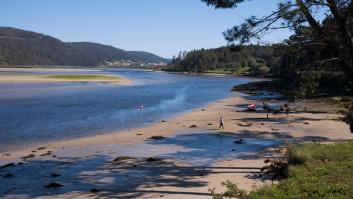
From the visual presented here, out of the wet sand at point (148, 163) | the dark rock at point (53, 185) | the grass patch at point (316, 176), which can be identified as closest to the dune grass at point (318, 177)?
the grass patch at point (316, 176)

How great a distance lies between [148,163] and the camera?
21297 millimetres

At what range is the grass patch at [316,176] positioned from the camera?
12.6m

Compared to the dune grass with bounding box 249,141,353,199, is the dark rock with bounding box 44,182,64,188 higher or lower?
lower

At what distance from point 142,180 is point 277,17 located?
325 inches

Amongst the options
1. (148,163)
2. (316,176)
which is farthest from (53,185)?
(316,176)

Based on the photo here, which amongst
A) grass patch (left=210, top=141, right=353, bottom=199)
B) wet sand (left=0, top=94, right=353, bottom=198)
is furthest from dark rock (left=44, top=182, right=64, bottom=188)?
grass patch (left=210, top=141, right=353, bottom=199)

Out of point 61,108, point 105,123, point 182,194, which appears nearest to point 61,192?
point 182,194

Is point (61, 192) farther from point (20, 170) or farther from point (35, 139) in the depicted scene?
point (35, 139)

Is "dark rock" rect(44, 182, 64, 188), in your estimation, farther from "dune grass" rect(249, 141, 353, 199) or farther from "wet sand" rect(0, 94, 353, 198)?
"dune grass" rect(249, 141, 353, 199)

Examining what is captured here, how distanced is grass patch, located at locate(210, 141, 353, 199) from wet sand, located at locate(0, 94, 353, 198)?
1.45 m

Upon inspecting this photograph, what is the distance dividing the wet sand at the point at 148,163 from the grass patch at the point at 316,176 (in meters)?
1.45

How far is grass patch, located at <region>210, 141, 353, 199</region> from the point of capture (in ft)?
41.4

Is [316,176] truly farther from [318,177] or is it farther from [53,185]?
[53,185]

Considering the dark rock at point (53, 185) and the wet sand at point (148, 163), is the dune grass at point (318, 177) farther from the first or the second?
the dark rock at point (53, 185)
